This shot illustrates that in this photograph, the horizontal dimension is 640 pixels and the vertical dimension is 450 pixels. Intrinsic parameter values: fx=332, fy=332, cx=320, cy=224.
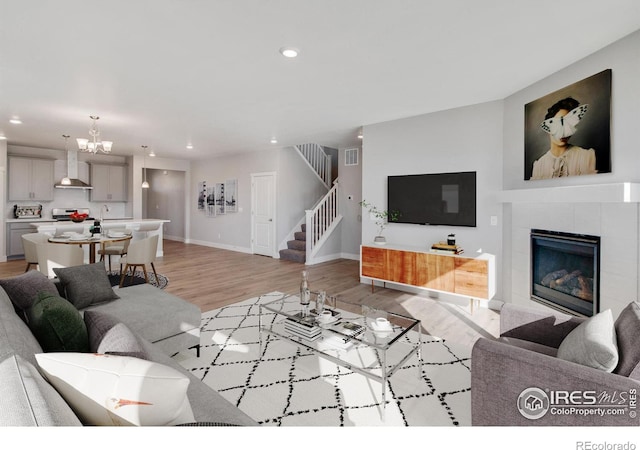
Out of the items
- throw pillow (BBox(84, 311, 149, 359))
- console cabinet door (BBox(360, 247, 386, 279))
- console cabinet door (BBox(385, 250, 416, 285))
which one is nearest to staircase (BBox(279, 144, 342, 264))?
console cabinet door (BBox(360, 247, 386, 279))

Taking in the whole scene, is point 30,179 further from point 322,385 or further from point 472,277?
point 472,277

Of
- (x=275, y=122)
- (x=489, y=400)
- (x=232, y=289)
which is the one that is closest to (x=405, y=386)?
(x=489, y=400)

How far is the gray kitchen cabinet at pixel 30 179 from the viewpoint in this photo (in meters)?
7.40

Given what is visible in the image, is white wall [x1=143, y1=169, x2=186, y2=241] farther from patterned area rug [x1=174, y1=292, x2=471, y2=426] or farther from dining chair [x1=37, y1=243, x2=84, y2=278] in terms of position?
patterned area rug [x1=174, y1=292, x2=471, y2=426]

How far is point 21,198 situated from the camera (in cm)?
752

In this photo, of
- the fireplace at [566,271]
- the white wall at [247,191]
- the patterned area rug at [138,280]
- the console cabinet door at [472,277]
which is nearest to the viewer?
the fireplace at [566,271]

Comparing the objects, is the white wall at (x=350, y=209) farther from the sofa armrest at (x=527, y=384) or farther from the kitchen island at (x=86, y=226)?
the sofa armrest at (x=527, y=384)

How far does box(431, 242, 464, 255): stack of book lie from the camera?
422 cm

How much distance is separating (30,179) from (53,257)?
15.3 ft

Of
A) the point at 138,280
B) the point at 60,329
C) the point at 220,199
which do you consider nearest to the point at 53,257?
the point at 138,280

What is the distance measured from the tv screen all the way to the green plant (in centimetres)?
6

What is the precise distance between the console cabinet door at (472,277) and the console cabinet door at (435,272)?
71 millimetres

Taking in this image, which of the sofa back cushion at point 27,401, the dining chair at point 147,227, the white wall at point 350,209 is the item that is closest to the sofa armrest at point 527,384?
the sofa back cushion at point 27,401

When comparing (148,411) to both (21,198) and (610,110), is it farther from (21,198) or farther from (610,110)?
(21,198)
